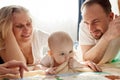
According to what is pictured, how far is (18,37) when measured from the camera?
121 cm

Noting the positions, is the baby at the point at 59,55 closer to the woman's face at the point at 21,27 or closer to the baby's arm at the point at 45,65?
the baby's arm at the point at 45,65

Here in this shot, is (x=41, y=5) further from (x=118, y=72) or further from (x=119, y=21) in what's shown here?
(x=118, y=72)

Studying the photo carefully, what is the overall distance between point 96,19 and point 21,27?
0.39 m

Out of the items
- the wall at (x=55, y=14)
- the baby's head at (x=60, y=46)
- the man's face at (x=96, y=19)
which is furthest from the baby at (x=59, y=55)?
→ the wall at (x=55, y=14)

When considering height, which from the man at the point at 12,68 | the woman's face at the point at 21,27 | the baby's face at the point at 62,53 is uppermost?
the woman's face at the point at 21,27

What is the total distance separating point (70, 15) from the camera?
2379mm

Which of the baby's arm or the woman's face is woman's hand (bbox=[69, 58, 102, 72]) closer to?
the baby's arm

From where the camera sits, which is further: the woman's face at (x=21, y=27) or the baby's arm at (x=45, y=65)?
the woman's face at (x=21, y=27)

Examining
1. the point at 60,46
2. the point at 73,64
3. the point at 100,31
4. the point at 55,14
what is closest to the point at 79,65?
the point at 73,64

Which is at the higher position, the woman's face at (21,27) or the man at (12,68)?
the woman's face at (21,27)

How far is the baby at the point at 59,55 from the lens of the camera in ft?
3.42

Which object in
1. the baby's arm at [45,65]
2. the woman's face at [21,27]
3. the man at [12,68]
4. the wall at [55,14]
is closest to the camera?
the man at [12,68]

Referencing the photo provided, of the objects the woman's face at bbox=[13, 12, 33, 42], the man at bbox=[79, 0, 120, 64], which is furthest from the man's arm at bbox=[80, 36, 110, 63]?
the woman's face at bbox=[13, 12, 33, 42]

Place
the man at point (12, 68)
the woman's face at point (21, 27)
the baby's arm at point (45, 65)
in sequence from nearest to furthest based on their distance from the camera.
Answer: the man at point (12, 68), the baby's arm at point (45, 65), the woman's face at point (21, 27)
